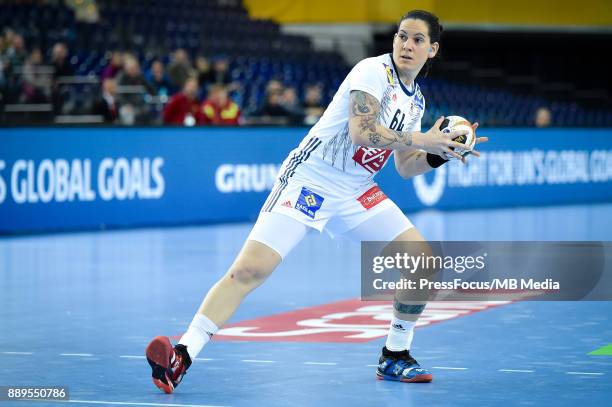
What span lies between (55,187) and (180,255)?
3359 millimetres

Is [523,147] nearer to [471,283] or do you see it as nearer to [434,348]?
[471,283]

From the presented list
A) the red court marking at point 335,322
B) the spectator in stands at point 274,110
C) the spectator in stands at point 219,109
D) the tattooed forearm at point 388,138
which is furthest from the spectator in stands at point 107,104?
the tattooed forearm at point 388,138

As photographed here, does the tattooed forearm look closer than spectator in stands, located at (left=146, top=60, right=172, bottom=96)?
Yes

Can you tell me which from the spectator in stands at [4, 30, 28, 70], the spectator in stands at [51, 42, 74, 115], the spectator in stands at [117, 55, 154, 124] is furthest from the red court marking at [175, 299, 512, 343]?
the spectator in stands at [4, 30, 28, 70]

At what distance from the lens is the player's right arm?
6875mm

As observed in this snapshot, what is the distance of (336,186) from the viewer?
7.23m

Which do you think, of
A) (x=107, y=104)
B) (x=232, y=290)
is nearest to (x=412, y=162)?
(x=232, y=290)

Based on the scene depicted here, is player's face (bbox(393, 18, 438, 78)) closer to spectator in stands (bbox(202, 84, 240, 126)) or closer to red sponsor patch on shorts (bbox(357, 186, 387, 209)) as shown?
red sponsor patch on shorts (bbox(357, 186, 387, 209))

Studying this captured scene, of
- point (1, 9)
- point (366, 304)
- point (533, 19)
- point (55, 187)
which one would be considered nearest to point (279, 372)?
point (366, 304)

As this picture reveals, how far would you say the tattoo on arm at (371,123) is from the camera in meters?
6.88

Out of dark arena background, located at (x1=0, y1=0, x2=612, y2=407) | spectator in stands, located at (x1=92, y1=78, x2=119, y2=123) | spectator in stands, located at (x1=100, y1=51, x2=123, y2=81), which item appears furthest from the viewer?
spectator in stands, located at (x1=100, y1=51, x2=123, y2=81)

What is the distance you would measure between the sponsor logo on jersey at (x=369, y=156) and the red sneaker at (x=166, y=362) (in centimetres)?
152

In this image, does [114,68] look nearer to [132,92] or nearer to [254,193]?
[132,92]

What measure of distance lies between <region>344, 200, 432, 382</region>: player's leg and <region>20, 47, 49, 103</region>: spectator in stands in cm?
1354
